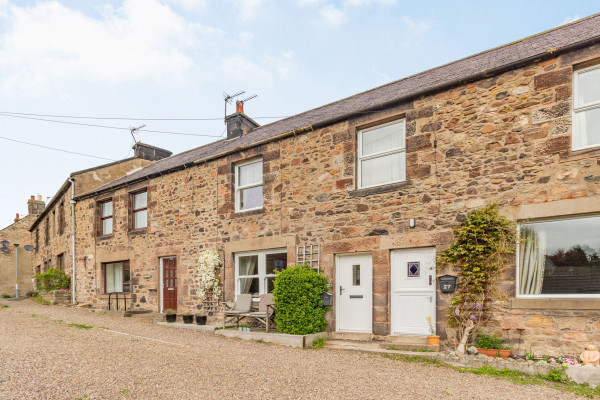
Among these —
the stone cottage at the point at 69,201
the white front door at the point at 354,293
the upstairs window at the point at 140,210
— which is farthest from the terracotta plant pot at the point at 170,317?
the stone cottage at the point at 69,201

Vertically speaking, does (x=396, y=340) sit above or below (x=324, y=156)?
below

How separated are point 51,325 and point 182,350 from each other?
4.51m

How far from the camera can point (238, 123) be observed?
14688 mm

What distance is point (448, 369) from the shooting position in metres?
6.54

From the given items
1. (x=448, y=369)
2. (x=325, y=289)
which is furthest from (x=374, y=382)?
(x=325, y=289)

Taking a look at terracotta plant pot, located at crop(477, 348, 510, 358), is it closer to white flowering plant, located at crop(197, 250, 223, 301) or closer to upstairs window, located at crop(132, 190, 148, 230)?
white flowering plant, located at crop(197, 250, 223, 301)

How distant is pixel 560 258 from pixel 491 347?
179 cm

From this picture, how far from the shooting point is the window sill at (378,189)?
27.4 feet

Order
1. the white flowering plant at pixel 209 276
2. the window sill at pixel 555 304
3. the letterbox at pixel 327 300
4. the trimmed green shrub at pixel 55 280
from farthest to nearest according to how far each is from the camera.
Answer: the trimmed green shrub at pixel 55 280 < the white flowering plant at pixel 209 276 < the letterbox at pixel 327 300 < the window sill at pixel 555 304

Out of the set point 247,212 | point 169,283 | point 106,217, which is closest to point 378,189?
point 247,212

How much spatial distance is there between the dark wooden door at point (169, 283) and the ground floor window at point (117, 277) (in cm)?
246

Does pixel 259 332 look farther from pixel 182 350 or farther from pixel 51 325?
pixel 51 325

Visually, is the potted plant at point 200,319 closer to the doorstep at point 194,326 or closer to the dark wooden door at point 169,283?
the doorstep at point 194,326

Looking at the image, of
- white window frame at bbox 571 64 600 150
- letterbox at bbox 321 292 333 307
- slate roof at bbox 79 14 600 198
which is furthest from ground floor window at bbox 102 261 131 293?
white window frame at bbox 571 64 600 150
